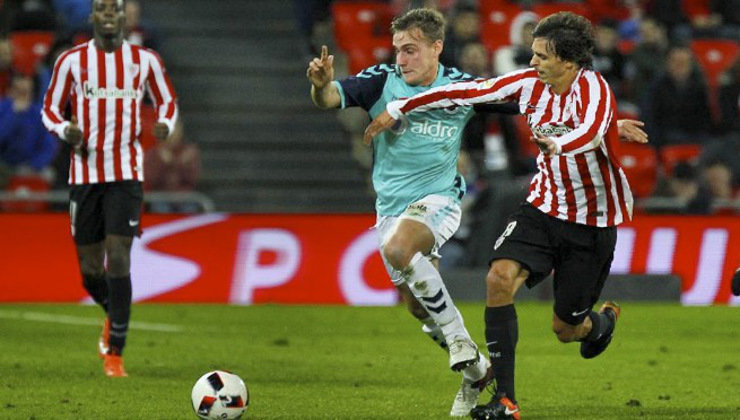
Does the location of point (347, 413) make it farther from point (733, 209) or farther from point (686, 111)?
point (686, 111)

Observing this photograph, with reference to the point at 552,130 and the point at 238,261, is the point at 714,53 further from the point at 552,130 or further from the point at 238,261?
the point at 552,130

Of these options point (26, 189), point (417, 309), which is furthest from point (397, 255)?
point (26, 189)

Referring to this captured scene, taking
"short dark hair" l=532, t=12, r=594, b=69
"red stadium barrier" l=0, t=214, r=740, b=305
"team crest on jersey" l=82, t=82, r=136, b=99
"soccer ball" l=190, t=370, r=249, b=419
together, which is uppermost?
"short dark hair" l=532, t=12, r=594, b=69

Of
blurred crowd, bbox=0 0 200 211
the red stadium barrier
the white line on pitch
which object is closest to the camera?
the white line on pitch

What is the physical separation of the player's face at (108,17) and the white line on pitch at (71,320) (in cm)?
363

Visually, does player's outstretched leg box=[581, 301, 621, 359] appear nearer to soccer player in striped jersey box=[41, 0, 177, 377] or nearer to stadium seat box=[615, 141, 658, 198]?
soccer player in striped jersey box=[41, 0, 177, 377]

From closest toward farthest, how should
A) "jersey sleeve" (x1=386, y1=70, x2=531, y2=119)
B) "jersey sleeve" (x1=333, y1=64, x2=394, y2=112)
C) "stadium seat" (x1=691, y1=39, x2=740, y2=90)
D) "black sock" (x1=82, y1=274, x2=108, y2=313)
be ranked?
1. "jersey sleeve" (x1=386, y1=70, x2=531, y2=119)
2. "jersey sleeve" (x1=333, y1=64, x2=394, y2=112)
3. "black sock" (x1=82, y1=274, x2=108, y2=313)
4. "stadium seat" (x1=691, y1=39, x2=740, y2=90)

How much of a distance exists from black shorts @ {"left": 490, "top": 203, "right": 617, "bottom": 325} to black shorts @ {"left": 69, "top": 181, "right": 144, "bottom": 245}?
9.91 feet

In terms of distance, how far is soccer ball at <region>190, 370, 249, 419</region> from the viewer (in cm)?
741

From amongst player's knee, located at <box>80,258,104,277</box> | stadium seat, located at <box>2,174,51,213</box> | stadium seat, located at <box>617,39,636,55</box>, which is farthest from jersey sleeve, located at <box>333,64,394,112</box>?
stadium seat, located at <box>617,39,636,55</box>

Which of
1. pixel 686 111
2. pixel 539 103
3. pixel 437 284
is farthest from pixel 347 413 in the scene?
pixel 686 111

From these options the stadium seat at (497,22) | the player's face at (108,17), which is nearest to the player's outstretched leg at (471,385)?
the player's face at (108,17)

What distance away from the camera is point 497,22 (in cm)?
1939

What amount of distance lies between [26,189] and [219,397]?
921 cm
